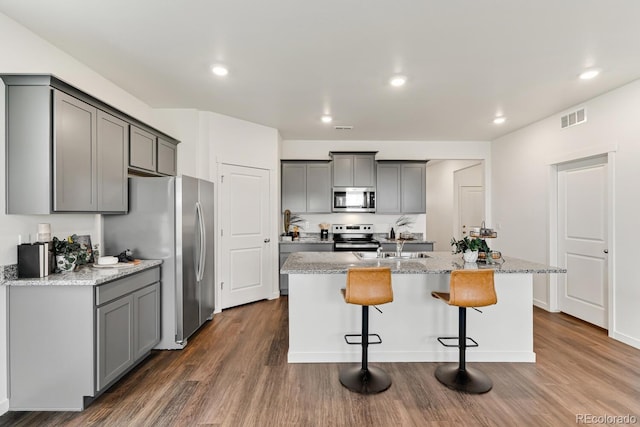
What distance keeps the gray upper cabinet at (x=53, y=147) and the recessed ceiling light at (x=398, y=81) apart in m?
2.64

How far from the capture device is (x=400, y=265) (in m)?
2.88

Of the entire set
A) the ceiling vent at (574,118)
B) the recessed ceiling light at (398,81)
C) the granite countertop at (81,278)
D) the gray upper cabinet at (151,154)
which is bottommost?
the granite countertop at (81,278)

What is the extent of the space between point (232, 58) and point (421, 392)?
10.3ft

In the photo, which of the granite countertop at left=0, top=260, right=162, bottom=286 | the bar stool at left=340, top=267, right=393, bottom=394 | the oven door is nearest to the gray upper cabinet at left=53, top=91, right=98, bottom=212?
the granite countertop at left=0, top=260, right=162, bottom=286

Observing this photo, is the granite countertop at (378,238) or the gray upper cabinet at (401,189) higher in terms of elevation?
the gray upper cabinet at (401,189)

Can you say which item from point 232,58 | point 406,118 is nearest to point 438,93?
point 406,118

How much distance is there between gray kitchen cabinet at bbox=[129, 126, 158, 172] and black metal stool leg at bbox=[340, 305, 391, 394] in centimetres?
263

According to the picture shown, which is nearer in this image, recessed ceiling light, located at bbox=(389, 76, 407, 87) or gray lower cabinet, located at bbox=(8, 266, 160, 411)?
gray lower cabinet, located at bbox=(8, 266, 160, 411)

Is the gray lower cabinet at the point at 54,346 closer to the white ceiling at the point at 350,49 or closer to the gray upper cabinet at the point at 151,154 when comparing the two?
the gray upper cabinet at the point at 151,154

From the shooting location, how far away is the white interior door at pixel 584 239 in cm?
377

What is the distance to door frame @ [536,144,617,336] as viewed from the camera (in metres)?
3.51

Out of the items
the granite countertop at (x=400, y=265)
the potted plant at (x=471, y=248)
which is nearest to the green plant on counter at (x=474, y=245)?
the potted plant at (x=471, y=248)

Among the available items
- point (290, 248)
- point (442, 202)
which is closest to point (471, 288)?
point (290, 248)

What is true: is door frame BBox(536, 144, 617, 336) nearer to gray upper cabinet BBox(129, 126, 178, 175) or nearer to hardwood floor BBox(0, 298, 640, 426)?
hardwood floor BBox(0, 298, 640, 426)
